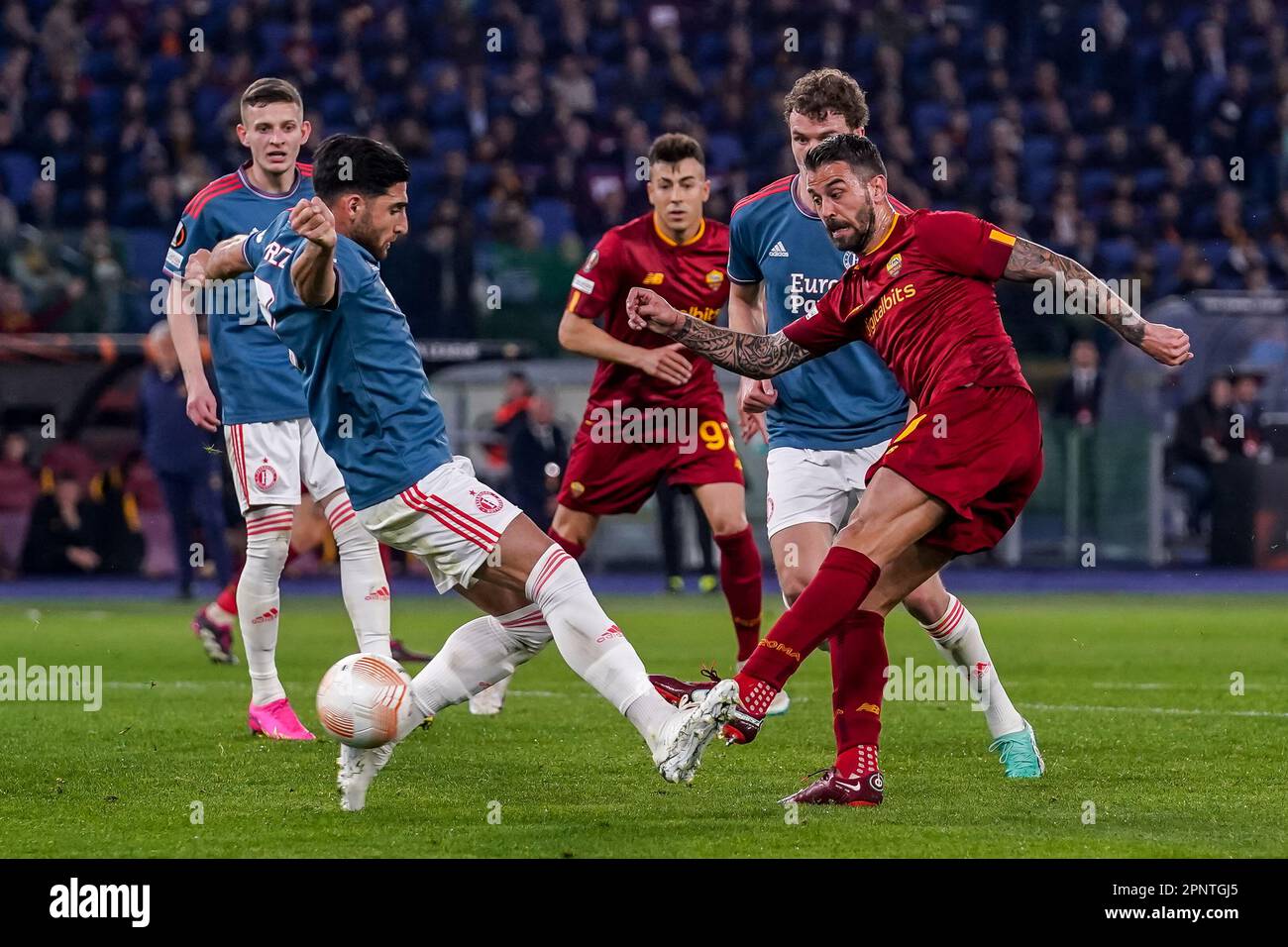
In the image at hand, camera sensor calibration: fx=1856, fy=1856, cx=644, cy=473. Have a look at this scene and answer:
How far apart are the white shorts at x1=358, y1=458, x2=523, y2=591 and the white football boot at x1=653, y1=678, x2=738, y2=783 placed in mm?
895

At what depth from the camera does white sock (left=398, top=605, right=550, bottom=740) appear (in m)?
5.88

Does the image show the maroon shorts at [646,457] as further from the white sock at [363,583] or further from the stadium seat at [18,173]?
the stadium seat at [18,173]

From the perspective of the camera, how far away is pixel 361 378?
227 inches

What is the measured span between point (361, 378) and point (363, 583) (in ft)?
6.67

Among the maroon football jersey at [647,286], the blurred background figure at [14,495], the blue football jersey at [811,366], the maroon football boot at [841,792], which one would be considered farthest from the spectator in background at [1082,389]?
the maroon football boot at [841,792]

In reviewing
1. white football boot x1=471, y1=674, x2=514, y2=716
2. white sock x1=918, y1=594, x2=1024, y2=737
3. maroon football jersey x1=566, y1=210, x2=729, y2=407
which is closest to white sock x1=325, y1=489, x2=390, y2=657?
white football boot x1=471, y1=674, x2=514, y2=716

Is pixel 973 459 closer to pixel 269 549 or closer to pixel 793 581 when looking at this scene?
pixel 793 581

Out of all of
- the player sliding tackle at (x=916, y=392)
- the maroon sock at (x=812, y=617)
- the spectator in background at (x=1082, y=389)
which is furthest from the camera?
the spectator in background at (x=1082, y=389)

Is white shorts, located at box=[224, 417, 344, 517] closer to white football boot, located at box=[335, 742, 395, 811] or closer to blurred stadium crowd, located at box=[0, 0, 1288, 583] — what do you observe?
white football boot, located at box=[335, 742, 395, 811]

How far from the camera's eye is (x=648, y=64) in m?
23.7

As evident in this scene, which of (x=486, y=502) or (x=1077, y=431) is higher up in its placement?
(x=486, y=502)

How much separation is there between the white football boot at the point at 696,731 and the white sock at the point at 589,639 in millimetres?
252

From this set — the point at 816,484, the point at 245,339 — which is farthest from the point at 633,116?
the point at 816,484

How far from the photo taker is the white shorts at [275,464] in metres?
7.91
